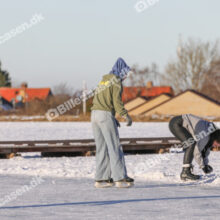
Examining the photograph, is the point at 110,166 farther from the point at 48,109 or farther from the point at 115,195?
the point at 48,109

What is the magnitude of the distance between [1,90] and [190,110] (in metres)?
59.2

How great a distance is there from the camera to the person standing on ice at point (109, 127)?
26.4ft

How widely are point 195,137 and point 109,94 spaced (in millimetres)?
1639

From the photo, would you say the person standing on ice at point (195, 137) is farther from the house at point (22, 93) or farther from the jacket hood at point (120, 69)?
the house at point (22, 93)

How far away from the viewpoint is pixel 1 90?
4156 inches

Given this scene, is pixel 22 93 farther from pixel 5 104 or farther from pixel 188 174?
pixel 188 174

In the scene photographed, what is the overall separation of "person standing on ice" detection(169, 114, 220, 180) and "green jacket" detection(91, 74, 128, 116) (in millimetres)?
1317

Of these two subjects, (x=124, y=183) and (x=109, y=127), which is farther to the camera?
(x=124, y=183)

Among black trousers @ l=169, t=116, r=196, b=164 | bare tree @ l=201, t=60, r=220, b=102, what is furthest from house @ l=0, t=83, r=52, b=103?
black trousers @ l=169, t=116, r=196, b=164

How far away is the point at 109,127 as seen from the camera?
26.5ft

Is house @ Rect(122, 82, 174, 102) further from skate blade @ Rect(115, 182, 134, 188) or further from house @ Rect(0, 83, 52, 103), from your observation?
skate blade @ Rect(115, 182, 134, 188)

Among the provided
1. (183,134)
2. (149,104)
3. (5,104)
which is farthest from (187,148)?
(5,104)

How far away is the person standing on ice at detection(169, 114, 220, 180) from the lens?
8.62m

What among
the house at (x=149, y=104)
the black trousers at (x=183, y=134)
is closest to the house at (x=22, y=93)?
the house at (x=149, y=104)
